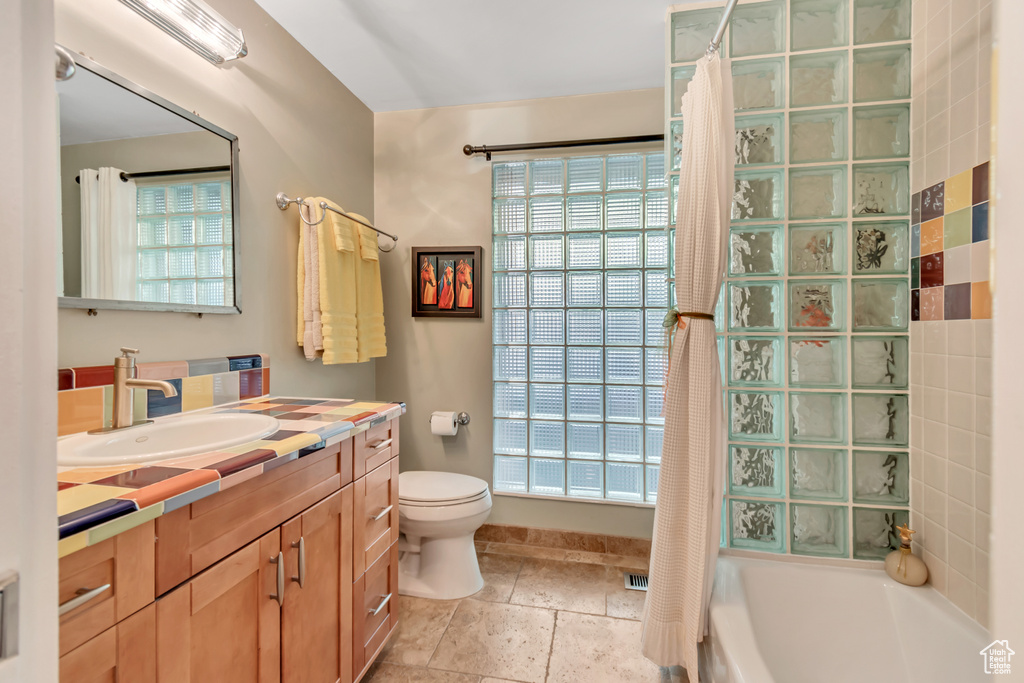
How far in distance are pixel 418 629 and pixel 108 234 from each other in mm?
1696

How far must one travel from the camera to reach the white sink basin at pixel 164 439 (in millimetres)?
935

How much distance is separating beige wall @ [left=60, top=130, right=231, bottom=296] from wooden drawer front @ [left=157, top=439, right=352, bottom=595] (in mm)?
701

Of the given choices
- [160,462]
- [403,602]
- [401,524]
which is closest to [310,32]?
[160,462]

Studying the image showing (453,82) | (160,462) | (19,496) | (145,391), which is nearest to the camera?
(19,496)

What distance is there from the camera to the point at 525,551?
2.46 meters

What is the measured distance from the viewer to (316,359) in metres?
2.12

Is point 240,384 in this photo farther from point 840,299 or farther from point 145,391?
point 840,299

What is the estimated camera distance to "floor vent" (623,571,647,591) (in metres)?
2.12

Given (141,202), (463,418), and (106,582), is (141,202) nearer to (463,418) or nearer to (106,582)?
(106,582)

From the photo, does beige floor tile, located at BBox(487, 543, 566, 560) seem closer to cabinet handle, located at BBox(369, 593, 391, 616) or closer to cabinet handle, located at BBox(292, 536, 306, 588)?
cabinet handle, located at BBox(369, 593, 391, 616)

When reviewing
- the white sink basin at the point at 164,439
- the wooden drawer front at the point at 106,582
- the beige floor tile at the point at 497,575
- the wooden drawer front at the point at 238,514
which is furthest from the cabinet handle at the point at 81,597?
the beige floor tile at the point at 497,575

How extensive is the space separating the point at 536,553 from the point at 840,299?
181 centimetres

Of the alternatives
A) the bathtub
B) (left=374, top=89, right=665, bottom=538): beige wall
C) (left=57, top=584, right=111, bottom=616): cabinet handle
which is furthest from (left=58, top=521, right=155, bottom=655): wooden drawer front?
(left=374, top=89, right=665, bottom=538): beige wall

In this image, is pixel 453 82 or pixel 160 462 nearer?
pixel 160 462
